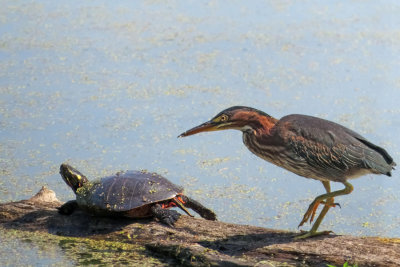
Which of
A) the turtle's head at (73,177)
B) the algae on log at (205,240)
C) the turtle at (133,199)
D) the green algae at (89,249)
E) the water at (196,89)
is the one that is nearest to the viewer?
the algae on log at (205,240)

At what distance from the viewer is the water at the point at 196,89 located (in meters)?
4.84

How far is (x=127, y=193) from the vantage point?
A: 4113 mm

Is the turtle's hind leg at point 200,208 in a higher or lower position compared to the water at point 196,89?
lower

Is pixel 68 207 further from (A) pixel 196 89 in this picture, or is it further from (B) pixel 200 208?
(A) pixel 196 89

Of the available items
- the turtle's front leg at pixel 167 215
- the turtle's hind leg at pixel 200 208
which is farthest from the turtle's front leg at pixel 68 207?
the turtle's hind leg at pixel 200 208

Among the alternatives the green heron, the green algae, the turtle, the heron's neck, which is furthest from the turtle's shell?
the heron's neck

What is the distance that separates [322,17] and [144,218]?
4.50 metres

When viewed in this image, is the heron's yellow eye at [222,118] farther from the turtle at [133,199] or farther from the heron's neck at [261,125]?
the turtle at [133,199]

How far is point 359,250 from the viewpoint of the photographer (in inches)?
139

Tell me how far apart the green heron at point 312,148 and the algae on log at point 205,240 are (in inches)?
7.4

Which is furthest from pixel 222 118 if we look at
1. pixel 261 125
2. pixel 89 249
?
pixel 89 249

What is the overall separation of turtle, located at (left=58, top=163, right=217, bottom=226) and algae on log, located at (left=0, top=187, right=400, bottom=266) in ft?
0.19

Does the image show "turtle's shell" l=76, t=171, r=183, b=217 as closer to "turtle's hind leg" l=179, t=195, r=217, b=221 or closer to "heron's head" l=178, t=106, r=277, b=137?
"turtle's hind leg" l=179, t=195, r=217, b=221

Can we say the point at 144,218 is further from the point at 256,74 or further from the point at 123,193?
the point at 256,74
